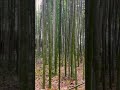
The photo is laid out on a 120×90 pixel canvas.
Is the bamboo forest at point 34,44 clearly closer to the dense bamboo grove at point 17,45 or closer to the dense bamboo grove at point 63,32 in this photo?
the dense bamboo grove at point 17,45

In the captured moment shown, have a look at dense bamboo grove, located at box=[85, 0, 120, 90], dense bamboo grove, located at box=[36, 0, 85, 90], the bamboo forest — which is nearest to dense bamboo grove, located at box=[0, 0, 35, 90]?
the bamboo forest

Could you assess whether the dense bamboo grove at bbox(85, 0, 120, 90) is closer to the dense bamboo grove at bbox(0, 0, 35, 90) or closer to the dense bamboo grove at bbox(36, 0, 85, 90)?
the dense bamboo grove at bbox(0, 0, 35, 90)

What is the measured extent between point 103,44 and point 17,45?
23 centimetres

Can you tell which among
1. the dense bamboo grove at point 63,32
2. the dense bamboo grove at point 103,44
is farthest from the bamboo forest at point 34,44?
the dense bamboo grove at point 63,32

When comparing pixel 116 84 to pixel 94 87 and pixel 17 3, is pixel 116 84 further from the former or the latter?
pixel 17 3

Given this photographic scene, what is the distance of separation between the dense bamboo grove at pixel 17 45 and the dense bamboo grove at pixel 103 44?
0.53 ft

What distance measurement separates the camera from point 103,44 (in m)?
0.73

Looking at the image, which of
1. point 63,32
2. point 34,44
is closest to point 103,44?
point 34,44

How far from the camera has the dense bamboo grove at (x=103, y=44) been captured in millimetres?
728

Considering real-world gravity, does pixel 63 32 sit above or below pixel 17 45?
above

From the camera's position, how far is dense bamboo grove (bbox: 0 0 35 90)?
26.5 inches

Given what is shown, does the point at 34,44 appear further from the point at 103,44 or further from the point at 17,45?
the point at 103,44

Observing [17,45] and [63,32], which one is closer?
[17,45]

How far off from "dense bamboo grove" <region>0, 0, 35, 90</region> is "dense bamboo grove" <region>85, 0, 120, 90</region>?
0.53ft
